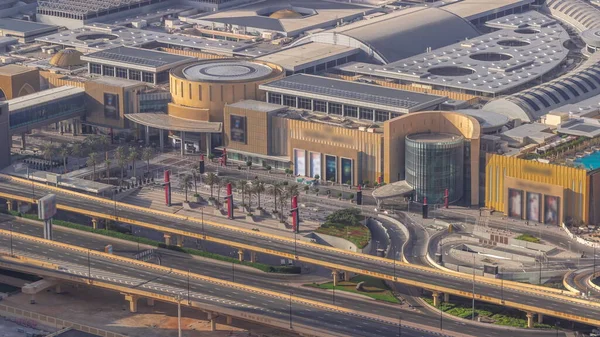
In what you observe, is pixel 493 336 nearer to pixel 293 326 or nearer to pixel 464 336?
pixel 464 336

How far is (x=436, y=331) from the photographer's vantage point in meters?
200

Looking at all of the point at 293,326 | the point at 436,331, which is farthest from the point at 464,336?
the point at 293,326

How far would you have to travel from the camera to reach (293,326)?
7864 inches

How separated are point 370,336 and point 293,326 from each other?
32.4ft

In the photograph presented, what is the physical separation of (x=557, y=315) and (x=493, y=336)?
836 cm

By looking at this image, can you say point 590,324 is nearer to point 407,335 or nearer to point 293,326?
point 407,335

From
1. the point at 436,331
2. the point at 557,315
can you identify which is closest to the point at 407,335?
the point at 436,331

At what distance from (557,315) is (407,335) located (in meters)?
18.9

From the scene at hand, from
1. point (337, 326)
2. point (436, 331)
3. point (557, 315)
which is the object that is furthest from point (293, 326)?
point (557, 315)

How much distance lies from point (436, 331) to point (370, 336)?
8.83 metres

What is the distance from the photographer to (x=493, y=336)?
655ft

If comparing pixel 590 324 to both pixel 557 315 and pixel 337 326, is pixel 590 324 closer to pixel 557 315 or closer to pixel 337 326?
pixel 557 315

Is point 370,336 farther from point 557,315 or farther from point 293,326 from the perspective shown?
point 557,315

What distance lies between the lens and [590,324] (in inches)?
7781
